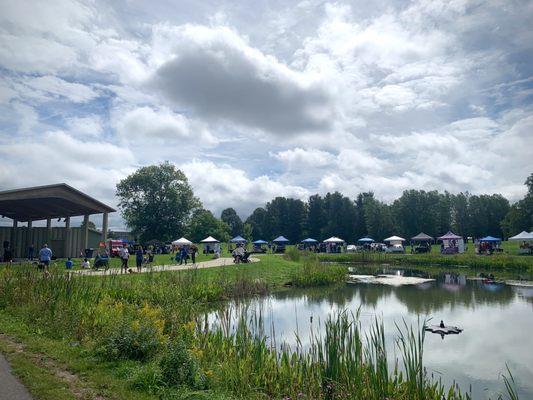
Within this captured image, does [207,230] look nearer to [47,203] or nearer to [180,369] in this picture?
[47,203]

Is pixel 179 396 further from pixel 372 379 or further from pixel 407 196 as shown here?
pixel 407 196

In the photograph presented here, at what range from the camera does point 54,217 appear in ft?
109

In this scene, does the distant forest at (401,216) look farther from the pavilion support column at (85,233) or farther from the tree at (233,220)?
the pavilion support column at (85,233)

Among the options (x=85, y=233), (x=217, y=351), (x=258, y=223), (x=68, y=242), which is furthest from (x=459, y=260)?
(x=258, y=223)

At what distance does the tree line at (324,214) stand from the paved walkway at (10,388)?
5521 cm

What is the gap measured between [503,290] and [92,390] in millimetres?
23529

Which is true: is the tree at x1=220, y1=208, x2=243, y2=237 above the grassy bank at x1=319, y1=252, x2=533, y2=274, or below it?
above

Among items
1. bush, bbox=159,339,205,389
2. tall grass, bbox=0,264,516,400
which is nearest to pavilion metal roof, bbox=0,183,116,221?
tall grass, bbox=0,264,516,400

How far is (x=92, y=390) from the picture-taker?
569 cm

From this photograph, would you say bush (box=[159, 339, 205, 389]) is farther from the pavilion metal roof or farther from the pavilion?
the pavilion

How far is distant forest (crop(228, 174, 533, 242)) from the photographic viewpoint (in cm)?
7375

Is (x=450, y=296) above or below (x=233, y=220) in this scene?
below

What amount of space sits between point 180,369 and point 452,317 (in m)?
13.1

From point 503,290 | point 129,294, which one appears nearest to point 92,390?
point 129,294
